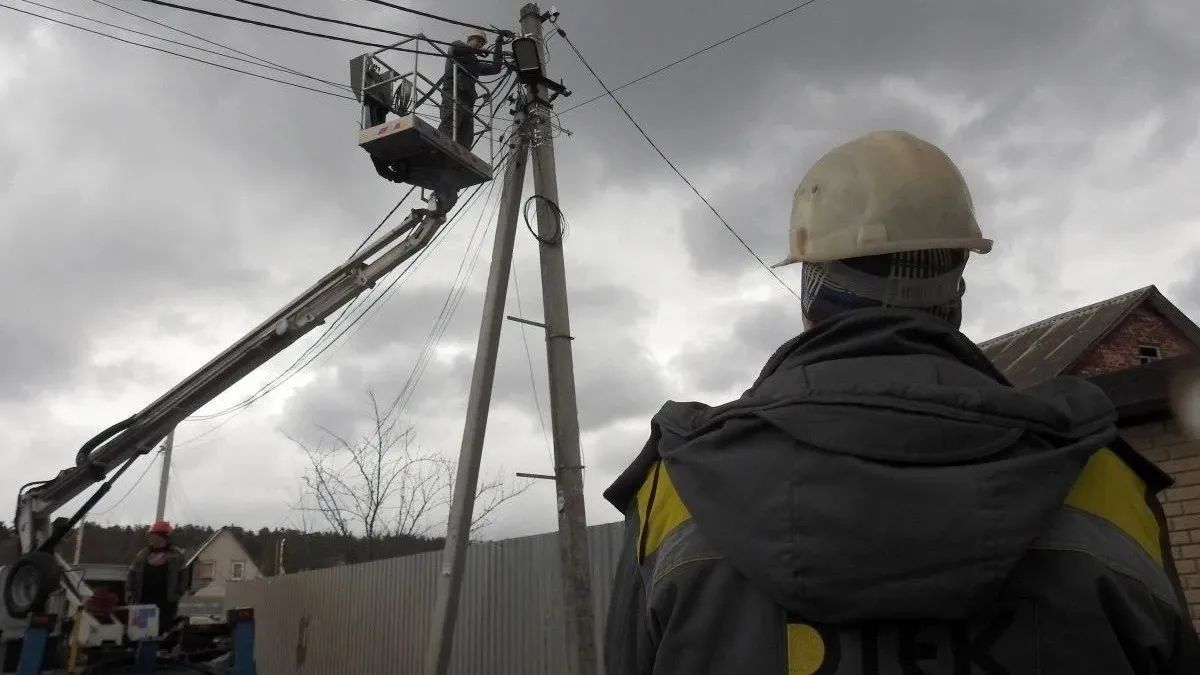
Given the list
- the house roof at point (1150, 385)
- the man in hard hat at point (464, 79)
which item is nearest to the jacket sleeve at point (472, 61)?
the man in hard hat at point (464, 79)

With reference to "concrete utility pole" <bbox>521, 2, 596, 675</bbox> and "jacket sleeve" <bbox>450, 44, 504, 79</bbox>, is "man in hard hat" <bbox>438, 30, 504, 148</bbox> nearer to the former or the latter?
"jacket sleeve" <bbox>450, 44, 504, 79</bbox>

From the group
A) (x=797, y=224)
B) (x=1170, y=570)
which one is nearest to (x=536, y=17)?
(x=797, y=224)

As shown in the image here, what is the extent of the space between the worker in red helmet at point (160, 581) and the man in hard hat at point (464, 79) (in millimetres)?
5144

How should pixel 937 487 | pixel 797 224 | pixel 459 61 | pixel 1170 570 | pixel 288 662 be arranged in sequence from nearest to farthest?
1. pixel 937 487
2. pixel 1170 570
3. pixel 797 224
4. pixel 459 61
5. pixel 288 662

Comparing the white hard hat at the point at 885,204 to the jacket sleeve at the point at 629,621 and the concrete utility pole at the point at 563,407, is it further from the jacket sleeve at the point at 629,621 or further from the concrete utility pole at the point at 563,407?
the concrete utility pole at the point at 563,407

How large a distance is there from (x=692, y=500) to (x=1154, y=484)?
2.05 ft

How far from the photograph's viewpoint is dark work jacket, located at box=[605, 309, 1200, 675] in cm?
100

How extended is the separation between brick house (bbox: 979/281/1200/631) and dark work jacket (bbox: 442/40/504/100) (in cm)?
611

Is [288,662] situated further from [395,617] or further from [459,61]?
[459,61]

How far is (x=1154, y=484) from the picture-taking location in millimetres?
1166

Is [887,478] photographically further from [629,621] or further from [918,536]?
[629,621]

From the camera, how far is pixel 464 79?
9.82 metres

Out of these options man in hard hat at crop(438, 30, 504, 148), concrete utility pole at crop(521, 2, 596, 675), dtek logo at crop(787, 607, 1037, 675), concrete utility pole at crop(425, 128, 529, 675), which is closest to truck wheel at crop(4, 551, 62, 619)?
concrete utility pole at crop(425, 128, 529, 675)

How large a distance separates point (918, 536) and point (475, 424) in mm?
7420
